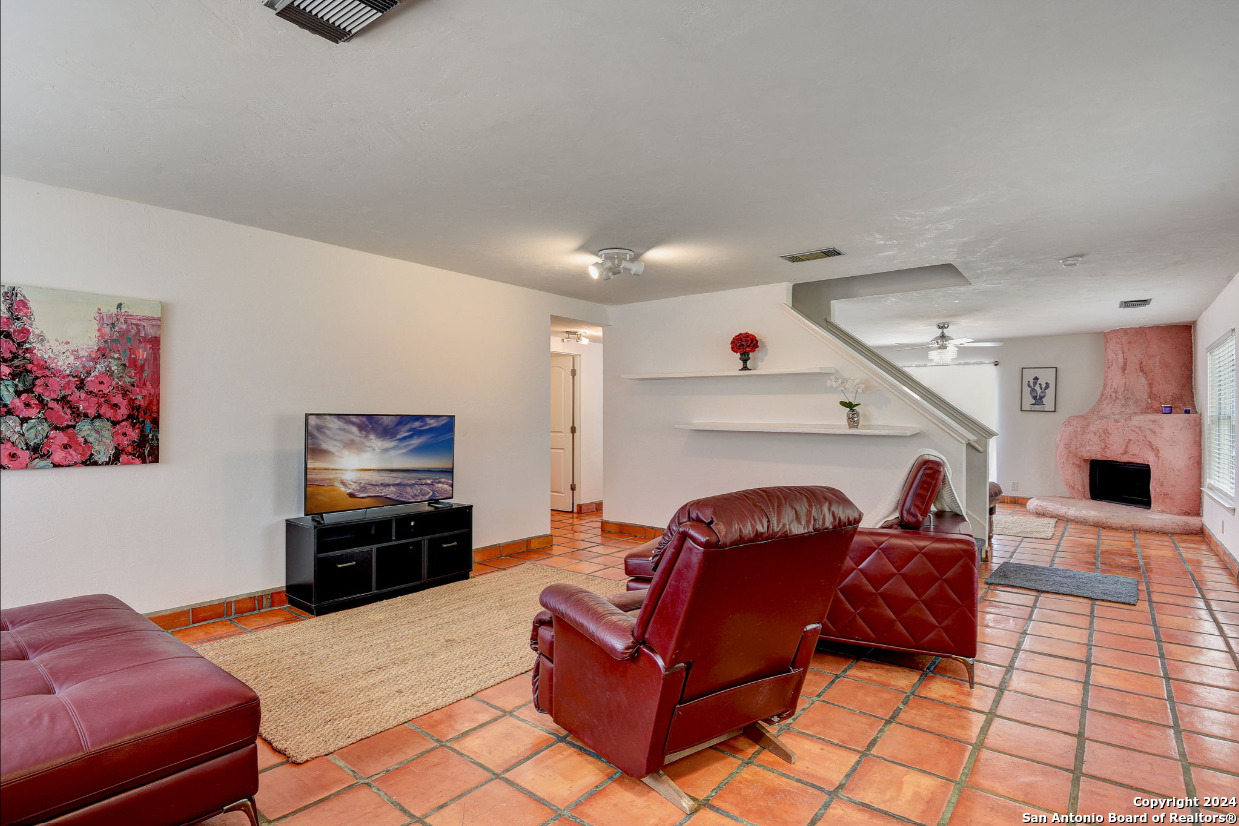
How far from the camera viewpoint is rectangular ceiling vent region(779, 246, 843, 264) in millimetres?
4350

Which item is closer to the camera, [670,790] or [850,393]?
[670,790]

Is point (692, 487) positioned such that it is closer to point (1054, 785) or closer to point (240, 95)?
point (1054, 785)

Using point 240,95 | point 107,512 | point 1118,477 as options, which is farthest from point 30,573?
point 1118,477

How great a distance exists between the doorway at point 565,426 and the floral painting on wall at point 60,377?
6544 millimetres

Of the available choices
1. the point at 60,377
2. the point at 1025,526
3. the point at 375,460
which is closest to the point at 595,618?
the point at 60,377

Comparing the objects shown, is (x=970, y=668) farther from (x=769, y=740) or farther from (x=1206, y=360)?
(x=1206, y=360)

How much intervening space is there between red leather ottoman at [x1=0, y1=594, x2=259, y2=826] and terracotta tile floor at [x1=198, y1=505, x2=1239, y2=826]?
0.39m

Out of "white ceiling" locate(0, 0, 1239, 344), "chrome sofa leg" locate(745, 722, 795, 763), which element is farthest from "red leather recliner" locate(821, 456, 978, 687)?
"white ceiling" locate(0, 0, 1239, 344)

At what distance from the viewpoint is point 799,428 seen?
5.34m

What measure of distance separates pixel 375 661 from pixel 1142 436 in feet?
27.7

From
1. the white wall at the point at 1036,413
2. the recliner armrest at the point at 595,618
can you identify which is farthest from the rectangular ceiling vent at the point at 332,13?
the white wall at the point at 1036,413

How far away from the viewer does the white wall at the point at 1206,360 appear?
5141mm

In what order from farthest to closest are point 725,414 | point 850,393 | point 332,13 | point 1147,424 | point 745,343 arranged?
point 1147,424, point 725,414, point 745,343, point 850,393, point 332,13

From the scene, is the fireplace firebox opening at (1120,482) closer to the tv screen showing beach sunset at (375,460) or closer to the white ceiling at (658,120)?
the white ceiling at (658,120)
